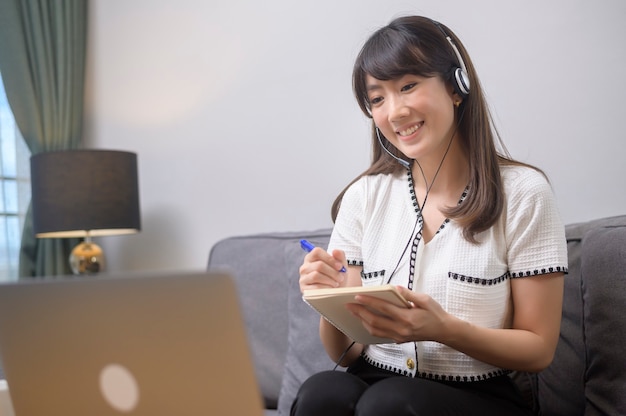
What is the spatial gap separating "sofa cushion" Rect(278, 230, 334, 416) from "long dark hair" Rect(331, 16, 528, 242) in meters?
0.53

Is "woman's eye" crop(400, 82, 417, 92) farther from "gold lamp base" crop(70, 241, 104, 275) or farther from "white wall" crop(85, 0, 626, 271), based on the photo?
"gold lamp base" crop(70, 241, 104, 275)

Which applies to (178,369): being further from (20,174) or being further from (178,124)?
(20,174)

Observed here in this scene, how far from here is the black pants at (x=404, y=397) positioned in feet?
3.31

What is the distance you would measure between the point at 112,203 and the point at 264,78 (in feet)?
2.37

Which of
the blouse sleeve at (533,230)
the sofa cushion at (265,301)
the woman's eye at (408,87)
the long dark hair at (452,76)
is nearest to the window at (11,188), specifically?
the sofa cushion at (265,301)

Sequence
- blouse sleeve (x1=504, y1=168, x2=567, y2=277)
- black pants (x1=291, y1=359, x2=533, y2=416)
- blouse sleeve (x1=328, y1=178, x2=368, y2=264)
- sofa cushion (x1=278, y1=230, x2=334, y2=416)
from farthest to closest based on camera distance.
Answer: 1. sofa cushion (x1=278, y1=230, x2=334, y2=416)
2. blouse sleeve (x1=328, y1=178, x2=368, y2=264)
3. blouse sleeve (x1=504, y1=168, x2=567, y2=277)
4. black pants (x1=291, y1=359, x2=533, y2=416)

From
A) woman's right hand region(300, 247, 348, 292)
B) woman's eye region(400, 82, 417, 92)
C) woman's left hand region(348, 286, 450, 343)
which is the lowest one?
woman's left hand region(348, 286, 450, 343)

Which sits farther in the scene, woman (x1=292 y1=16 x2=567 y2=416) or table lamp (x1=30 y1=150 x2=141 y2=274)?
table lamp (x1=30 y1=150 x2=141 y2=274)

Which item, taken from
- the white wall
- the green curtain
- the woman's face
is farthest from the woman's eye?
the green curtain

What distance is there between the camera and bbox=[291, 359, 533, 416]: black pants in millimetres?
1008

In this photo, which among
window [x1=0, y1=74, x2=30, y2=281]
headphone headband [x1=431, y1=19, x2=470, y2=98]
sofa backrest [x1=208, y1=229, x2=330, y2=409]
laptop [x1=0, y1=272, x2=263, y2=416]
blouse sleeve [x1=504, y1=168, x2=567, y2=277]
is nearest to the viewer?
laptop [x1=0, y1=272, x2=263, y2=416]

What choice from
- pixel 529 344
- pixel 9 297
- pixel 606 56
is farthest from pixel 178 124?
pixel 9 297

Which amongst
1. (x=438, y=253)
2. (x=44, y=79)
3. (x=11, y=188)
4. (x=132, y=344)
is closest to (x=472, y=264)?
(x=438, y=253)

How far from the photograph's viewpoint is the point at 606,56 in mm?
1660
